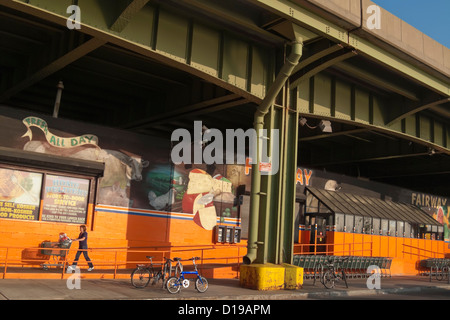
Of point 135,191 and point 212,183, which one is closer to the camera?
point 135,191

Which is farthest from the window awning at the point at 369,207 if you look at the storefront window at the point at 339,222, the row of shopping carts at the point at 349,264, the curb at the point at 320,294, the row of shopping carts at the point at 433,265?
the curb at the point at 320,294

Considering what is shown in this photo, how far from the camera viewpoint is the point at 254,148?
1636 centimetres

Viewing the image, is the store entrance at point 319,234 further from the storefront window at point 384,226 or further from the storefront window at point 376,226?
the storefront window at point 384,226

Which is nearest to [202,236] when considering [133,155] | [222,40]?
[133,155]

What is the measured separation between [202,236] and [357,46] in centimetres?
1158

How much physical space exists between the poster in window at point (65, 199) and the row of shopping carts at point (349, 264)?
9.35 meters

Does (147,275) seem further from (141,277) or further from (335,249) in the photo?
(335,249)

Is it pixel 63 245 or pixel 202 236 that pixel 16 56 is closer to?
pixel 63 245

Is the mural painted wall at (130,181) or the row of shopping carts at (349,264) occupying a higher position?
the mural painted wall at (130,181)

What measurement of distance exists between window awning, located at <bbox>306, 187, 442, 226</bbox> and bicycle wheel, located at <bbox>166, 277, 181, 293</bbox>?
49.9 feet

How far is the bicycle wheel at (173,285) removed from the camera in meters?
13.5

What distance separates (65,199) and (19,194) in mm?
1779

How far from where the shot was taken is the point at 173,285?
44.6ft
